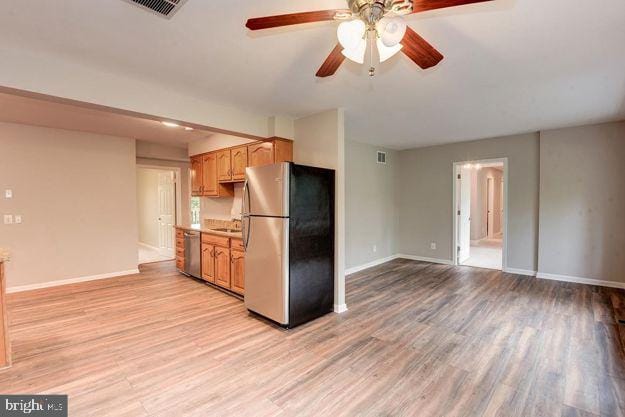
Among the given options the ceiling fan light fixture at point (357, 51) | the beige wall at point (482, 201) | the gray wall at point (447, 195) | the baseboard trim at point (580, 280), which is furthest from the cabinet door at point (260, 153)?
the beige wall at point (482, 201)

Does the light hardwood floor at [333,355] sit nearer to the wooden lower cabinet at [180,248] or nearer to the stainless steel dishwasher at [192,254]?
the stainless steel dishwasher at [192,254]

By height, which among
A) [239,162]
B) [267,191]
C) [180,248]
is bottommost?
[180,248]

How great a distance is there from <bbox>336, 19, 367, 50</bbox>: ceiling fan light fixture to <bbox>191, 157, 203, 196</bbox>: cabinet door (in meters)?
4.62

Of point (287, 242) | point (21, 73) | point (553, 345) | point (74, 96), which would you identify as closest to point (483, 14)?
point (287, 242)

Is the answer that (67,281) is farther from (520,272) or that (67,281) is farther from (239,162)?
(520,272)

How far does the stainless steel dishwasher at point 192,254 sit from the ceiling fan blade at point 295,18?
13.1 feet

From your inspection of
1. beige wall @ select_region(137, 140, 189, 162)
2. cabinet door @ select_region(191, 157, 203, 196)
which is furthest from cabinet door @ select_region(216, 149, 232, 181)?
beige wall @ select_region(137, 140, 189, 162)

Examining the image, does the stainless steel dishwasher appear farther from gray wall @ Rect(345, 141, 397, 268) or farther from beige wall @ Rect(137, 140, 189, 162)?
gray wall @ Rect(345, 141, 397, 268)

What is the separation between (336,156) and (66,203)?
445 centimetres

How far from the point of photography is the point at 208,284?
4.70 metres

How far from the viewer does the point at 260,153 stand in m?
4.16

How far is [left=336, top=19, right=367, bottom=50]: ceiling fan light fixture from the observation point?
4.75 feet

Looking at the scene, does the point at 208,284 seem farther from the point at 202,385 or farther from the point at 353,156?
the point at 353,156

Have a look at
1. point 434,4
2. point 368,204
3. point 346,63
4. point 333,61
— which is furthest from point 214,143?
point 434,4
